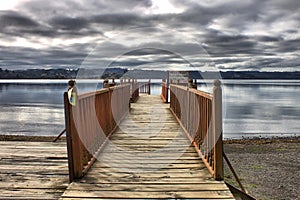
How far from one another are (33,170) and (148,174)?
1.79 meters

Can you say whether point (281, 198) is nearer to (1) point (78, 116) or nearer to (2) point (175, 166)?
(2) point (175, 166)

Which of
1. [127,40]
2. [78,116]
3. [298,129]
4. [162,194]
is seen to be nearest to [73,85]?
[78,116]

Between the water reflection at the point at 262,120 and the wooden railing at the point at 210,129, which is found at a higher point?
the wooden railing at the point at 210,129

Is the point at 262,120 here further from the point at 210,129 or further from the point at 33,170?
the point at 33,170

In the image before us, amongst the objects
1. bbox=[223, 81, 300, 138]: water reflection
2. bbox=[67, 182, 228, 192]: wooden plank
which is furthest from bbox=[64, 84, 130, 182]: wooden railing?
bbox=[223, 81, 300, 138]: water reflection

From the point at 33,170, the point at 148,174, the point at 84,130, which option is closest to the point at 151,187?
the point at 148,174

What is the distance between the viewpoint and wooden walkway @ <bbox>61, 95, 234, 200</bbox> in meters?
3.32

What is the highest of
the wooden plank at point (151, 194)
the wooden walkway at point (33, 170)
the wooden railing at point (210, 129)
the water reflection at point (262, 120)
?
the wooden railing at point (210, 129)

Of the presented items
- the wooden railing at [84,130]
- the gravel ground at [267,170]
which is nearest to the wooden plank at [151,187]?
the wooden railing at [84,130]

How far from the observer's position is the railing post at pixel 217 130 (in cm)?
369

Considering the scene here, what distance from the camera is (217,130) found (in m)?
3.73

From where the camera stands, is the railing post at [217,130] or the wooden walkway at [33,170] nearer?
the wooden walkway at [33,170]

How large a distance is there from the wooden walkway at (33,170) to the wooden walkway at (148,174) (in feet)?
1.25

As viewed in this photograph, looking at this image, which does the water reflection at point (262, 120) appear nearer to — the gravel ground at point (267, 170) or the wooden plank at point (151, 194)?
the gravel ground at point (267, 170)
